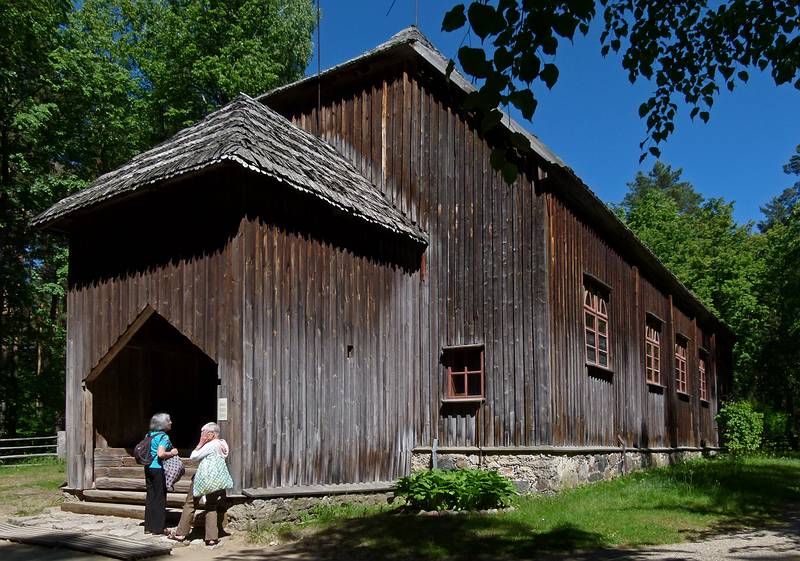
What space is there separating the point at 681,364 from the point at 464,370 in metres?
11.7

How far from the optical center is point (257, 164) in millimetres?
11477

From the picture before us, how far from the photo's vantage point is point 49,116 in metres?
25.8

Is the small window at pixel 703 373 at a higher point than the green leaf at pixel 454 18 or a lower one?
lower

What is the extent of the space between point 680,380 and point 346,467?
45.3ft

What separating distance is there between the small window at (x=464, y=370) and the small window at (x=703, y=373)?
14.3 m

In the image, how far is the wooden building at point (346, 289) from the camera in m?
12.0

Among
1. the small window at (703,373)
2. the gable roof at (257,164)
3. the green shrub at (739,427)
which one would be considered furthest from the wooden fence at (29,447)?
the green shrub at (739,427)

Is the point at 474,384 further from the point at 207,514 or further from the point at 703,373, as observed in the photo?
the point at 703,373

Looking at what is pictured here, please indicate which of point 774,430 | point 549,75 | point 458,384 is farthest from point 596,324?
point 774,430

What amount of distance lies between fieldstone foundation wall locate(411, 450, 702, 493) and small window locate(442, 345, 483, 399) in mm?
1132

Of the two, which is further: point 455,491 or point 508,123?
point 508,123

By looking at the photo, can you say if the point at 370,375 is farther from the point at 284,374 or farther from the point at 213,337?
the point at 213,337

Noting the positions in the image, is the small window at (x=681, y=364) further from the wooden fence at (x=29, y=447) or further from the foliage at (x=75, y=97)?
the wooden fence at (x=29, y=447)

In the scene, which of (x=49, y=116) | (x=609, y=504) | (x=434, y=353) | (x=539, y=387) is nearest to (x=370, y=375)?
(x=434, y=353)
